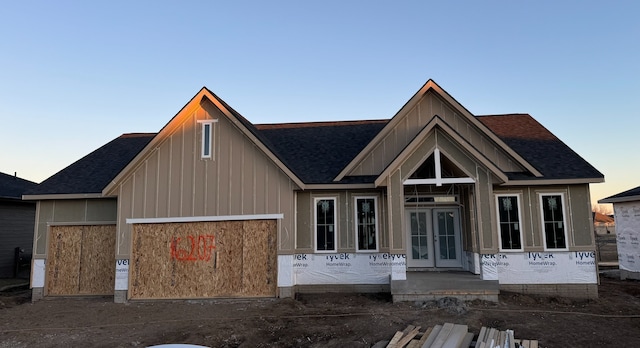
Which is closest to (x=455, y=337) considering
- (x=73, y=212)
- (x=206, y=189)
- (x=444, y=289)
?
(x=444, y=289)

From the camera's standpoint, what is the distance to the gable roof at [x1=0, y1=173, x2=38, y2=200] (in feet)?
54.9

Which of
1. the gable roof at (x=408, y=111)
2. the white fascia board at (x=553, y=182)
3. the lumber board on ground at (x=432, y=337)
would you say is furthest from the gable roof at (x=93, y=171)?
the white fascia board at (x=553, y=182)

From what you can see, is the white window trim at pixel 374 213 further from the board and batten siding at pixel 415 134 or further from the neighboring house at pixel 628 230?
the neighboring house at pixel 628 230

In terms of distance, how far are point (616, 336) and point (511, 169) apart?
530 cm

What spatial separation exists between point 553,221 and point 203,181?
10141 millimetres

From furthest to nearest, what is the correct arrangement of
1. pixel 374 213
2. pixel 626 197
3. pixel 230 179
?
pixel 626 197 → pixel 374 213 → pixel 230 179

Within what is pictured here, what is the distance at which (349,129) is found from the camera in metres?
15.5

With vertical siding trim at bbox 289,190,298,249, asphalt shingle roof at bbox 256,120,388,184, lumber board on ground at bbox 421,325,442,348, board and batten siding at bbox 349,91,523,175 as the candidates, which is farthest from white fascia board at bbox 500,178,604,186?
vertical siding trim at bbox 289,190,298,249

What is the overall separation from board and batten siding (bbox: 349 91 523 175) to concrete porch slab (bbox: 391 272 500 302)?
3.55 m

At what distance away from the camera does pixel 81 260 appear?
41.3ft

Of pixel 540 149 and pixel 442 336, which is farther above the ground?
pixel 540 149

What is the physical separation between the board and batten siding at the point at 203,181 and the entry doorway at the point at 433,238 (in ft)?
13.0

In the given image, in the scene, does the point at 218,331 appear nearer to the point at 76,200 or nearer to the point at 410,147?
the point at 410,147

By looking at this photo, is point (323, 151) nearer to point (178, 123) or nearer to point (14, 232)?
point (178, 123)
